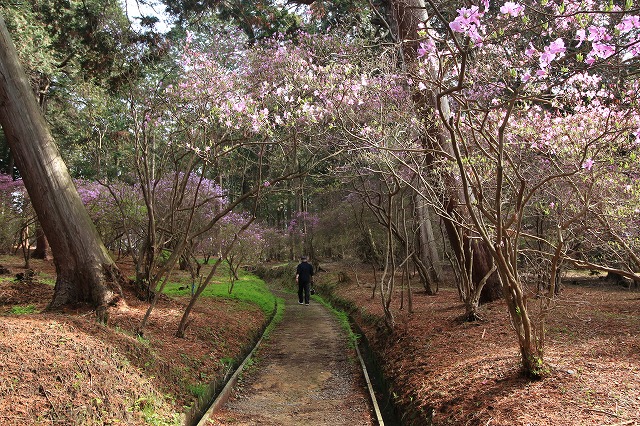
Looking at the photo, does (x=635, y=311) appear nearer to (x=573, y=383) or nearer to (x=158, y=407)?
(x=573, y=383)

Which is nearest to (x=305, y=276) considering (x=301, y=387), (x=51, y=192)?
(x=301, y=387)

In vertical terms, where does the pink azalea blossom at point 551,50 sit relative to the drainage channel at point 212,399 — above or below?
above

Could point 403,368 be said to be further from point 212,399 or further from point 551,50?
point 551,50

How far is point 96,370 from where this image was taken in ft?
13.8

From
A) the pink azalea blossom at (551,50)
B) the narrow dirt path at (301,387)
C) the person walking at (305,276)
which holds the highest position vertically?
the pink azalea blossom at (551,50)

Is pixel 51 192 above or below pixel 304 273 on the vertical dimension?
above

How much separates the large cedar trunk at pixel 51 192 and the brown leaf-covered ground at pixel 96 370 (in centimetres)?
47

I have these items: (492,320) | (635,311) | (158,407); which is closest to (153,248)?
(158,407)

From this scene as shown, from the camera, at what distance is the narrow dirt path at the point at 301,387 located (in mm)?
5379

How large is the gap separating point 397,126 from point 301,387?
4.27m

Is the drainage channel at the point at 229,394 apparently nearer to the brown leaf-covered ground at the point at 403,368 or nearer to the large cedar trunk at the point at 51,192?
the brown leaf-covered ground at the point at 403,368

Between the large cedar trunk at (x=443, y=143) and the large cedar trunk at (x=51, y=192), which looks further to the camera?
the large cedar trunk at (x=443, y=143)

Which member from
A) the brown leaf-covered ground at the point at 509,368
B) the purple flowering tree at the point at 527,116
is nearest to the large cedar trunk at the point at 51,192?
the brown leaf-covered ground at the point at 509,368

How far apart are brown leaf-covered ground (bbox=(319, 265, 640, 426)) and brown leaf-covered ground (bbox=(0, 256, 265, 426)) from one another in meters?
2.64
